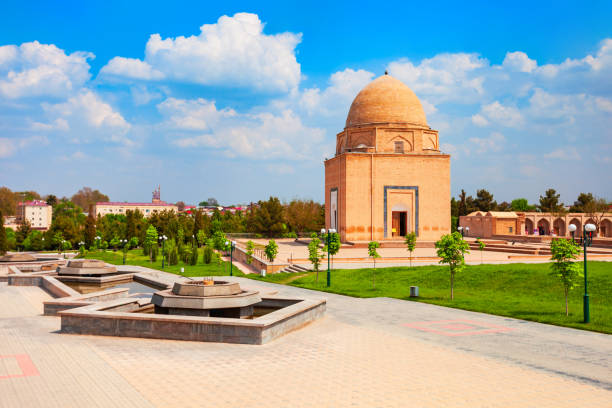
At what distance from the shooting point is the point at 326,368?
8141 millimetres

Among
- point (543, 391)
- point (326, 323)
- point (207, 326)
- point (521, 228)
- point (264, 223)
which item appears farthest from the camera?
point (264, 223)

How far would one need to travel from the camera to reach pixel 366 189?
123 ft

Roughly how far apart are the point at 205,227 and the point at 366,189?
63.1 feet

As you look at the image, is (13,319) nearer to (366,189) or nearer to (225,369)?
(225,369)

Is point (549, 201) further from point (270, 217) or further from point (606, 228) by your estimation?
point (270, 217)

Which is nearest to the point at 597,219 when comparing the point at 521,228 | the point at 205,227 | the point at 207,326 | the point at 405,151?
the point at 521,228

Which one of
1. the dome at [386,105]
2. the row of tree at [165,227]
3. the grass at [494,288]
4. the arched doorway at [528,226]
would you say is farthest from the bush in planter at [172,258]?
the arched doorway at [528,226]

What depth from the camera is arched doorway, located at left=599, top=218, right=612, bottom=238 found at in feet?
153

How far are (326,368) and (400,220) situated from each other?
31.4 meters

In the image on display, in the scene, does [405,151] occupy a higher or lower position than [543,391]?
higher

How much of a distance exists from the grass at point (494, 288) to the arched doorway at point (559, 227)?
30.1m

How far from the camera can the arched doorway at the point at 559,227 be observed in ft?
160

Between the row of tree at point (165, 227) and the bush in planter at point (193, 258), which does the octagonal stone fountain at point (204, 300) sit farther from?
the row of tree at point (165, 227)

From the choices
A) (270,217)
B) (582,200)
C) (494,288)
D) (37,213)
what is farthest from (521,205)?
(37,213)
